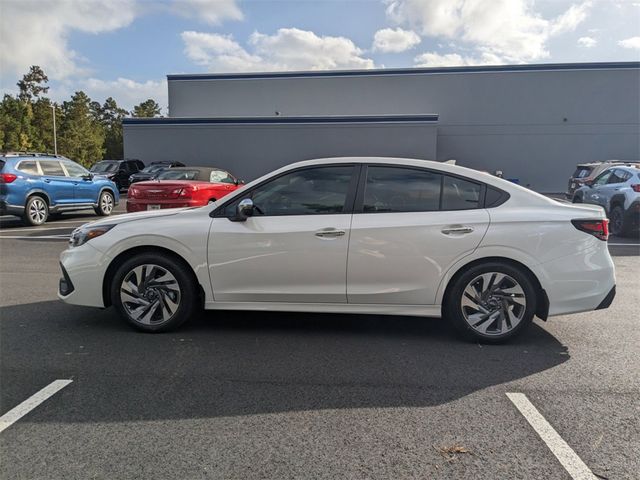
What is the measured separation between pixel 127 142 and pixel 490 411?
95.1 ft

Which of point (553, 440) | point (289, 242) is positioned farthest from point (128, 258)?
point (553, 440)

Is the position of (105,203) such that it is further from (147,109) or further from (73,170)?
(147,109)

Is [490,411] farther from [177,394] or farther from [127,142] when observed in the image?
[127,142]

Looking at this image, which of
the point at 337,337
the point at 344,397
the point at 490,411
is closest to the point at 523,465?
the point at 490,411

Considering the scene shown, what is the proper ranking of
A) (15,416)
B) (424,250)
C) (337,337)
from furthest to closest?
(337,337) < (424,250) < (15,416)

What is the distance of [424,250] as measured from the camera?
14.4 feet

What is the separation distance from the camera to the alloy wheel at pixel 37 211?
12636mm

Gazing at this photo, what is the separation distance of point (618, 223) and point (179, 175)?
10573 millimetres

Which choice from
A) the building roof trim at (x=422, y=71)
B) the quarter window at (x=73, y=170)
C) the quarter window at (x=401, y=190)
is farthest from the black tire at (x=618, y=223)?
the building roof trim at (x=422, y=71)

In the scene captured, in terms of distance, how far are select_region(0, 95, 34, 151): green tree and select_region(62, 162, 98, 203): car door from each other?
48.0m

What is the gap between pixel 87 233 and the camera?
4777 millimetres

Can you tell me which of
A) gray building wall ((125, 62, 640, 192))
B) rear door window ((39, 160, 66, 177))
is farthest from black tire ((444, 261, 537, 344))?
gray building wall ((125, 62, 640, 192))

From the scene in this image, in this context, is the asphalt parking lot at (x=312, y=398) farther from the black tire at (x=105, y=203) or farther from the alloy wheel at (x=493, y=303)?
the black tire at (x=105, y=203)

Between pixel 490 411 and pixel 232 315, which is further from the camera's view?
pixel 232 315
